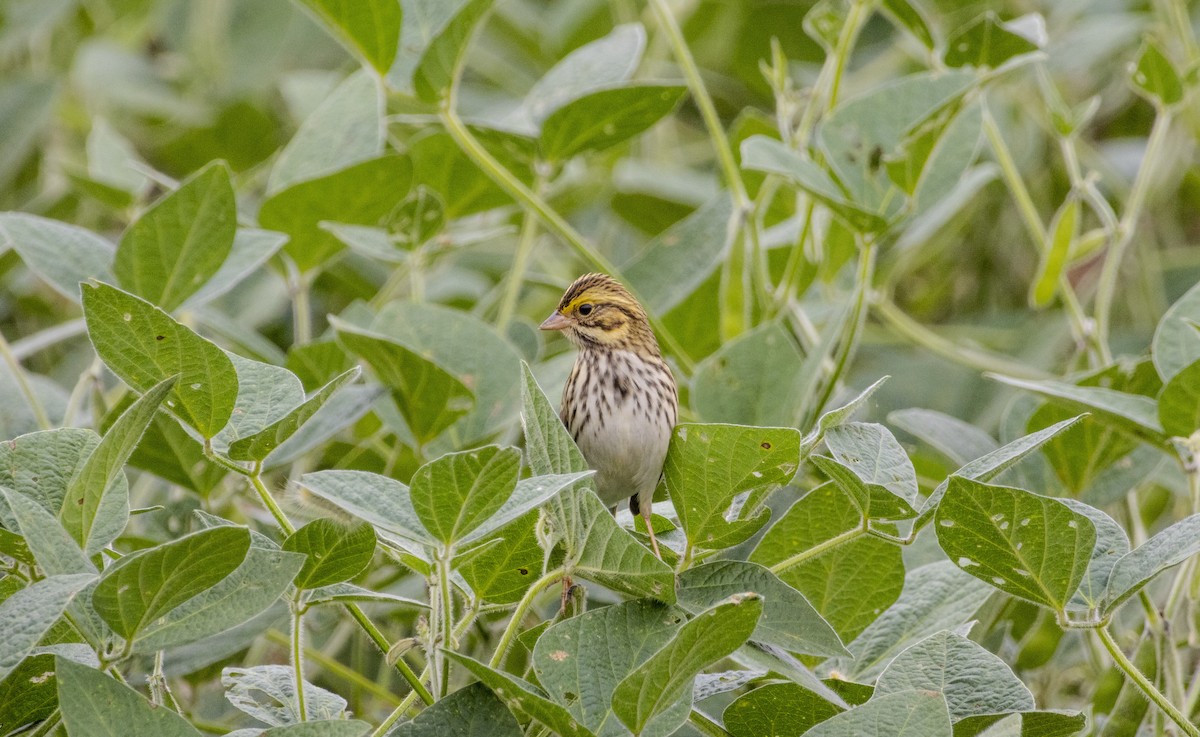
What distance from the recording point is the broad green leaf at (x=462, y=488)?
45.9 inches

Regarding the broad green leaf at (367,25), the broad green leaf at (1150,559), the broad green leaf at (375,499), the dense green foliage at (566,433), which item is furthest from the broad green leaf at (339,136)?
the broad green leaf at (1150,559)

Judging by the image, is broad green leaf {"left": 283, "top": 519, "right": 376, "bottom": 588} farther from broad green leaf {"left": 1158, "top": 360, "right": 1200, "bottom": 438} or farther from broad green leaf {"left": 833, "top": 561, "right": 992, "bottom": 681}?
broad green leaf {"left": 1158, "top": 360, "right": 1200, "bottom": 438}

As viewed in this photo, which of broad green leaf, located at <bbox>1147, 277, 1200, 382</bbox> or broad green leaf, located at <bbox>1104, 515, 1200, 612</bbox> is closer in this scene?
broad green leaf, located at <bbox>1104, 515, 1200, 612</bbox>

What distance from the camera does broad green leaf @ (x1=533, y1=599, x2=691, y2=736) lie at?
1224mm

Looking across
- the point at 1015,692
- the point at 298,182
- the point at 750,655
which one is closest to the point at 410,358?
the point at 298,182

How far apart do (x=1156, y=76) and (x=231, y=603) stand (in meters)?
1.61

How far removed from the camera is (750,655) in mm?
1363

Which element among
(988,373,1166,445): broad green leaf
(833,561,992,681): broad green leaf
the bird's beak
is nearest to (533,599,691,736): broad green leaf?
(833,561,992,681): broad green leaf

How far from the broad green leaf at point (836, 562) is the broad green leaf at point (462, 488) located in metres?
0.49

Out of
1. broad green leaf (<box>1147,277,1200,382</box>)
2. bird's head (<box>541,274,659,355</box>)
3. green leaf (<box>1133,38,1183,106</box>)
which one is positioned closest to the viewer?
broad green leaf (<box>1147,277,1200,382</box>)

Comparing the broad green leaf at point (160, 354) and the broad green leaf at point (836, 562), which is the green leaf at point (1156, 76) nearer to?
the broad green leaf at point (836, 562)

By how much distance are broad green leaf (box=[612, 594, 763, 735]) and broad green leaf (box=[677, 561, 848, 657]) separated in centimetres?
14

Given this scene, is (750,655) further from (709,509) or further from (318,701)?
(318,701)

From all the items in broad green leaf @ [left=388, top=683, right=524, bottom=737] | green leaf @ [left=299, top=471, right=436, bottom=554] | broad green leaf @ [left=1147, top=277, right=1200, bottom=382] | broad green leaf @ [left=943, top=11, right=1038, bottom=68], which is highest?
broad green leaf @ [left=943, top=11, right=1038, bottom=68]
